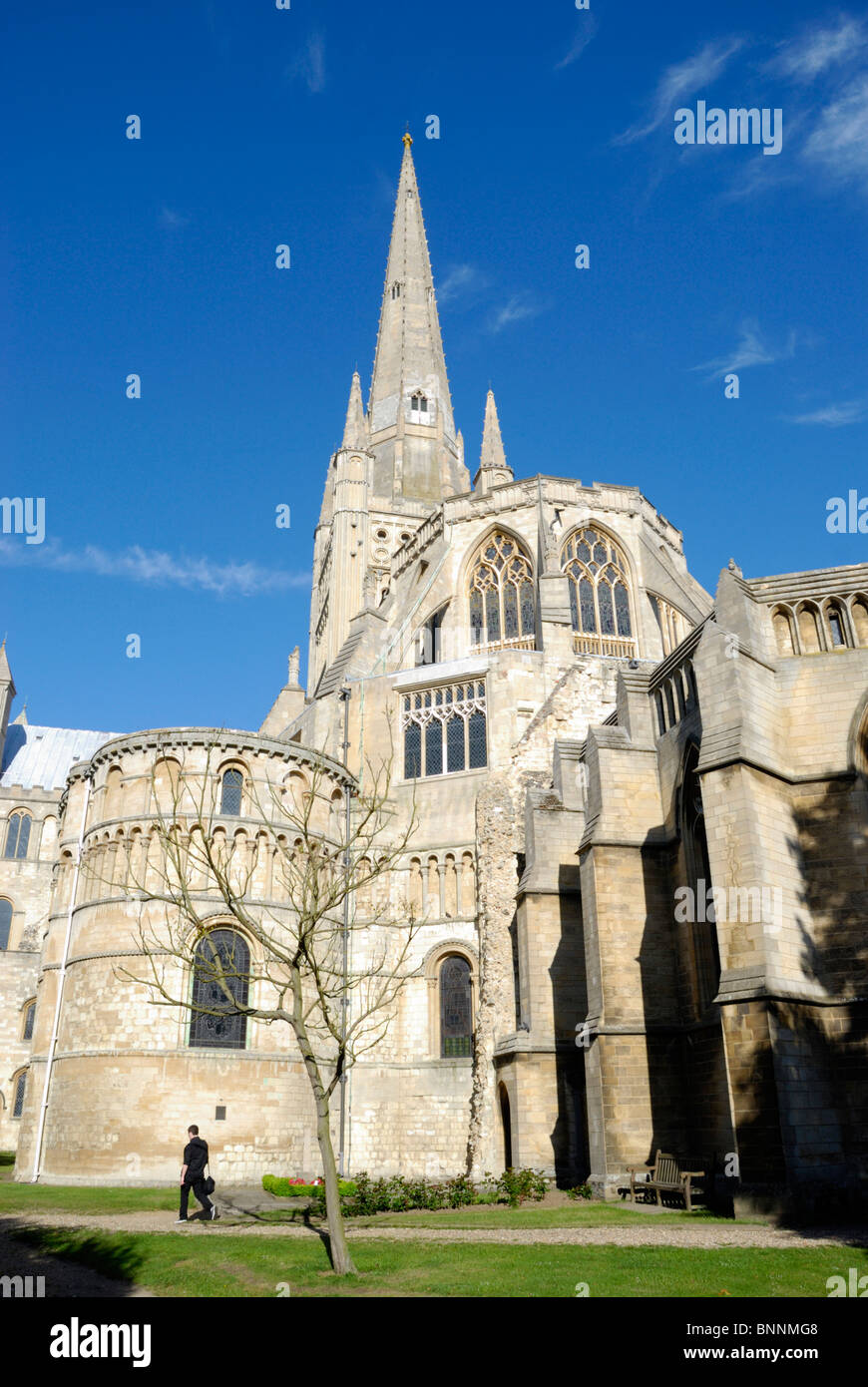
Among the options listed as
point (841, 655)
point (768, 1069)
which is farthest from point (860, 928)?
point (841, 655)

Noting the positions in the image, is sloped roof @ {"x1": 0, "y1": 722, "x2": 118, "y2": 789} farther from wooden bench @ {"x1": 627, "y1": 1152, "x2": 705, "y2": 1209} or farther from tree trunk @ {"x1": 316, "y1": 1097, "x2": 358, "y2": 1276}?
tree trunk @ {"x1": 316, "y1": 1097, "x2": 358, "y2": 1276}

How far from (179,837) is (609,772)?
43.3 ft

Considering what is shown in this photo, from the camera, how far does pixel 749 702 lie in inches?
671

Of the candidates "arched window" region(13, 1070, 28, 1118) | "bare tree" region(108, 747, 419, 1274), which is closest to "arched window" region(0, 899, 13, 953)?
"arched window" region(13, 1070, 28, 1118)

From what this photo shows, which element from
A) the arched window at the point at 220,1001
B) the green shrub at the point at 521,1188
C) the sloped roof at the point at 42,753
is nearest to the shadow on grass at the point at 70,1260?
the green shrub at the point at 521,1188

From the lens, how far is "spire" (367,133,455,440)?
6334 centimetres

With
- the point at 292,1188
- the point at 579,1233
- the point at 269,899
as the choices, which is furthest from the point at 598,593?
the point at 579,1233

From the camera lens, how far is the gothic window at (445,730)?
33.9 metres

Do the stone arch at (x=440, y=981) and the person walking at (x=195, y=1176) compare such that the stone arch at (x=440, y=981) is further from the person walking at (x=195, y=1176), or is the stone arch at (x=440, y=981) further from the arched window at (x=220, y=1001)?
the person walking at (x=195, y=1176)

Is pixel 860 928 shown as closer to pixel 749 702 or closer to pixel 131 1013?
pixel 749 702

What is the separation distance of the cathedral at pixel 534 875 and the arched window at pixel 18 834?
0.35 ft

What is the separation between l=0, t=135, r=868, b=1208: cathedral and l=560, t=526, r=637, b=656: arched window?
13 centimetres

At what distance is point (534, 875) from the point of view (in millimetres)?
24969
